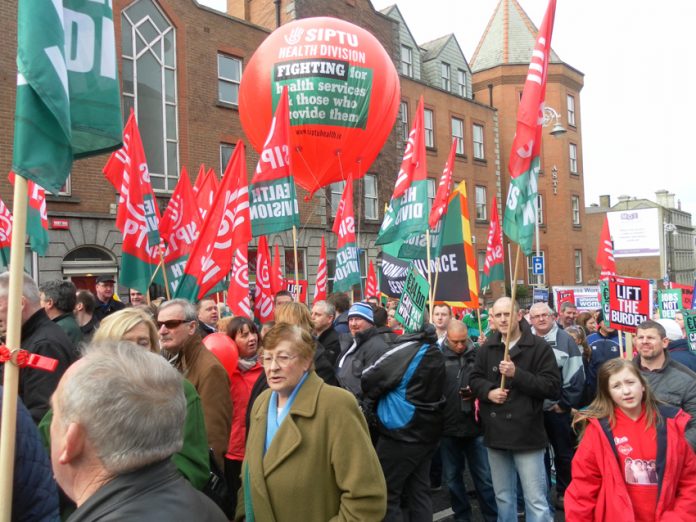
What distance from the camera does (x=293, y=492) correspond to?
9.21 ft

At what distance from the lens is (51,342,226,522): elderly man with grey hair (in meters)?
1.60

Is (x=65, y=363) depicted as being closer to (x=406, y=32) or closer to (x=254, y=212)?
(x=254, y=212)

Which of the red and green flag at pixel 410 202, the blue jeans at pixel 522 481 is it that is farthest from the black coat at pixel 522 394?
the red and green flag at pixel 410 202

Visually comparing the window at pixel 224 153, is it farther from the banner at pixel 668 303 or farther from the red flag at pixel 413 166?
the banner at pixel 668 303

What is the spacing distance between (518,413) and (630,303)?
2.50 meters

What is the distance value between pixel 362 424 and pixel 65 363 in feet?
5.88

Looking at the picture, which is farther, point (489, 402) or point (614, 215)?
point (614, 215)

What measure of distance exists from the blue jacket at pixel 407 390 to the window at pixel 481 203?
2737cm

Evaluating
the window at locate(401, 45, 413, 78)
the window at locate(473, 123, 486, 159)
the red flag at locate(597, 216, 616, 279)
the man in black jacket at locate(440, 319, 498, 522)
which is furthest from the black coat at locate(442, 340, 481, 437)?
the window at locate(473, 123, 486, 159)

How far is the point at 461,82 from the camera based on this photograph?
1253 inches

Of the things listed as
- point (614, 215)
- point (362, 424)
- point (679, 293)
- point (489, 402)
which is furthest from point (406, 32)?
point (362, 424)

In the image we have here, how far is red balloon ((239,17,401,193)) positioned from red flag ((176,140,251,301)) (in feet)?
12.5

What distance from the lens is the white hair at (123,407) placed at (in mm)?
1653

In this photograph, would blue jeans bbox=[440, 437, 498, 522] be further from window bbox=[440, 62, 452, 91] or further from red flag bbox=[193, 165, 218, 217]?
window bbox=[440, 62, 452, 91]
